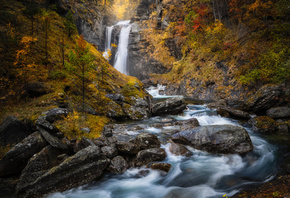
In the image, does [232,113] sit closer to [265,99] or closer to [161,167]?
[265,99]

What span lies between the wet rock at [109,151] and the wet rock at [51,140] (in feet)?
5.86

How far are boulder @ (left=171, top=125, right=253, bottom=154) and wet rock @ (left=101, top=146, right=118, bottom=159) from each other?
12.2ft

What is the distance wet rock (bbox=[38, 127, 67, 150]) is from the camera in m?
5.96

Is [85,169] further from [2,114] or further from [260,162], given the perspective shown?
[260,162]

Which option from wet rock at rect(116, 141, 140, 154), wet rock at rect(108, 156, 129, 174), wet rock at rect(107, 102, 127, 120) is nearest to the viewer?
wet rock at rect(108, 156, 129, 174)

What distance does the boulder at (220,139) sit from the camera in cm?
645

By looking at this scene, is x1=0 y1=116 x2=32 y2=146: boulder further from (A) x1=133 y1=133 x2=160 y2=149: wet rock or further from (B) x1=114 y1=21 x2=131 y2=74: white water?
(B) x1=114 y1=21 x2=131 y2=74: white water

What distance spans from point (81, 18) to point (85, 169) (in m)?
32.6

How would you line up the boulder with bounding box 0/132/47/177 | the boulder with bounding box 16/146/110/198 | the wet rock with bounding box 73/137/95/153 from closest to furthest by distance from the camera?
the boulder with bounding box 16/146/110/198 → the boulder with bounding box 0/132/47/177 → the wet rock with bounding box 73/137/95/153

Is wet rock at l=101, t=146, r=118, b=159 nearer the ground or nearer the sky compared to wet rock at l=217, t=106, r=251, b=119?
nearer the ground

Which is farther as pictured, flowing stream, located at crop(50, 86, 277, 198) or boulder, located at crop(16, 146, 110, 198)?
flowing stream, located at crop(50, 86, 277, 198)

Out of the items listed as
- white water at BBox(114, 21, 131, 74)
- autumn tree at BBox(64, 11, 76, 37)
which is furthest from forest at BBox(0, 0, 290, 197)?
white water at BBox(114, 21, 131, 74)

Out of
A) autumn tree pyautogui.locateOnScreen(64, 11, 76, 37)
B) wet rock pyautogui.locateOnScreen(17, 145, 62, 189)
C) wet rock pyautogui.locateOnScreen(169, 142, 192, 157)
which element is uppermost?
autumn tree pyautogui.locateOnScreen(64, 11, 76, 37)

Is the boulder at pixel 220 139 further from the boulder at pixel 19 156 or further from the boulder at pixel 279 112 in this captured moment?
the boulder at pixel 19 156
